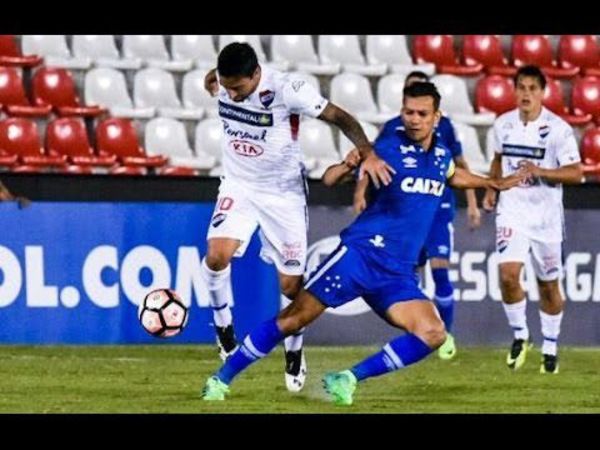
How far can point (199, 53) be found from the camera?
60.8 ft

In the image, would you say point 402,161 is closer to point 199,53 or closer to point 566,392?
point 566,392

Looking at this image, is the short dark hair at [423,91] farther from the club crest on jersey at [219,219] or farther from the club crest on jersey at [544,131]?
the club crest on jersey at [544,131]

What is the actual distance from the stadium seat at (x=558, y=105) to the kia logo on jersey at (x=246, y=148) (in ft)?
25.0

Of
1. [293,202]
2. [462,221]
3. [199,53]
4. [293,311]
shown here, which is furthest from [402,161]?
[199,53]

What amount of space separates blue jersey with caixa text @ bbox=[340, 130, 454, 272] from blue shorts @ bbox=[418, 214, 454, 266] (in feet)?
12.1

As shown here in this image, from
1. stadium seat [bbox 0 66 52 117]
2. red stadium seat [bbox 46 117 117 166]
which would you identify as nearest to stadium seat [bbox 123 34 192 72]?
stadium seat [bbox 0 66 52 117]

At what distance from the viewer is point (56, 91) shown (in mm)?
17812

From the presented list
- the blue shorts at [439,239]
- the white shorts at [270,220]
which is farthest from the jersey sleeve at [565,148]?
the white shorts at [270,220]

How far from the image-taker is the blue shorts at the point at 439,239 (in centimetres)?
1396

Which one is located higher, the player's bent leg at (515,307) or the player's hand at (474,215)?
the player's hand at (474,215)

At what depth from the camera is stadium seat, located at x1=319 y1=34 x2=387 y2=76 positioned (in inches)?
734

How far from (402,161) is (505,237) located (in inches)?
129

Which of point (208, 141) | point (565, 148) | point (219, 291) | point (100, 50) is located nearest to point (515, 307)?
point (565, 148)

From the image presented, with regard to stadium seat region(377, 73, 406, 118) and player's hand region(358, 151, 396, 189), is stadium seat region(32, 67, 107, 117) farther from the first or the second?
player's hand region(358, 151, 396, 189)
